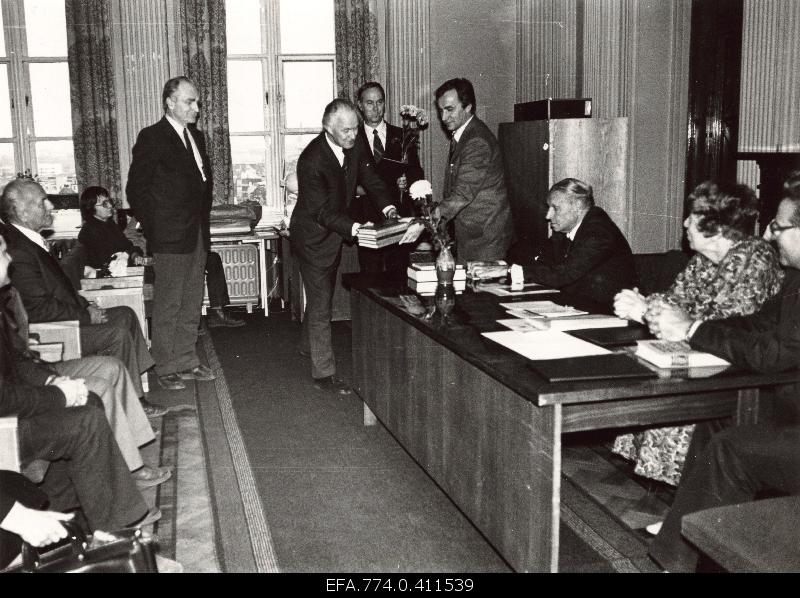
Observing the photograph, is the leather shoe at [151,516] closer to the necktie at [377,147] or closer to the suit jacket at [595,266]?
the suit jacket at [595,266]

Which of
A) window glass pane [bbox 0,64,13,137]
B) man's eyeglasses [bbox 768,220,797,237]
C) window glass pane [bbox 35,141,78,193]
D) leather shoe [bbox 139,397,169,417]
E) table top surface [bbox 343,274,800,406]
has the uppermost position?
window glass pane [bbox 0,64,13,137]

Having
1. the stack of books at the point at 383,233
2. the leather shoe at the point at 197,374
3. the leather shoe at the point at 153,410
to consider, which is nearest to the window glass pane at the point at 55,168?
the leather shoe at the point at 197,374

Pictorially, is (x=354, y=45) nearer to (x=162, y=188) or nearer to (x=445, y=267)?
(x=162, y=188)

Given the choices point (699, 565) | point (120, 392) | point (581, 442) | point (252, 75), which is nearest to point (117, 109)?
point (252, 75)

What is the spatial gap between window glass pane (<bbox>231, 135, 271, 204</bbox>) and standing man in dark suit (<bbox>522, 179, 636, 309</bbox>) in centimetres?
517

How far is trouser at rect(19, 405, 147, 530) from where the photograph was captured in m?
2.78

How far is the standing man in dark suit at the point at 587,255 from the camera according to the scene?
12.8 ft

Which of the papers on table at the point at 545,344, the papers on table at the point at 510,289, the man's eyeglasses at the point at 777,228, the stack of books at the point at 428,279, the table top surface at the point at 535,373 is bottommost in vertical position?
the table top surface at the point at 535,373

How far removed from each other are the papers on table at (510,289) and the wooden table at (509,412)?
231 millimetres

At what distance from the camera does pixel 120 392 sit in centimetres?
355

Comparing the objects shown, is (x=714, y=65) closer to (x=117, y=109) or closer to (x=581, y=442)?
(x=581, y=442)

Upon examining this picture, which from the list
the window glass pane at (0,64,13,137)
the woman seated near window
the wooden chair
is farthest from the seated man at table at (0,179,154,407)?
the window glass pane at (0,64,13,137)

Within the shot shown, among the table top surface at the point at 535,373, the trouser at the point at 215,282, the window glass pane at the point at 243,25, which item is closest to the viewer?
the table top surface at the point at 535,373

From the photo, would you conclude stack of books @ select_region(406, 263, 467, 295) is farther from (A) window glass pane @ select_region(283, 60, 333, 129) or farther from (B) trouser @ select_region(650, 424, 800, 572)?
(A) window glass pane @ select_region(283, 60, 333, 129)
